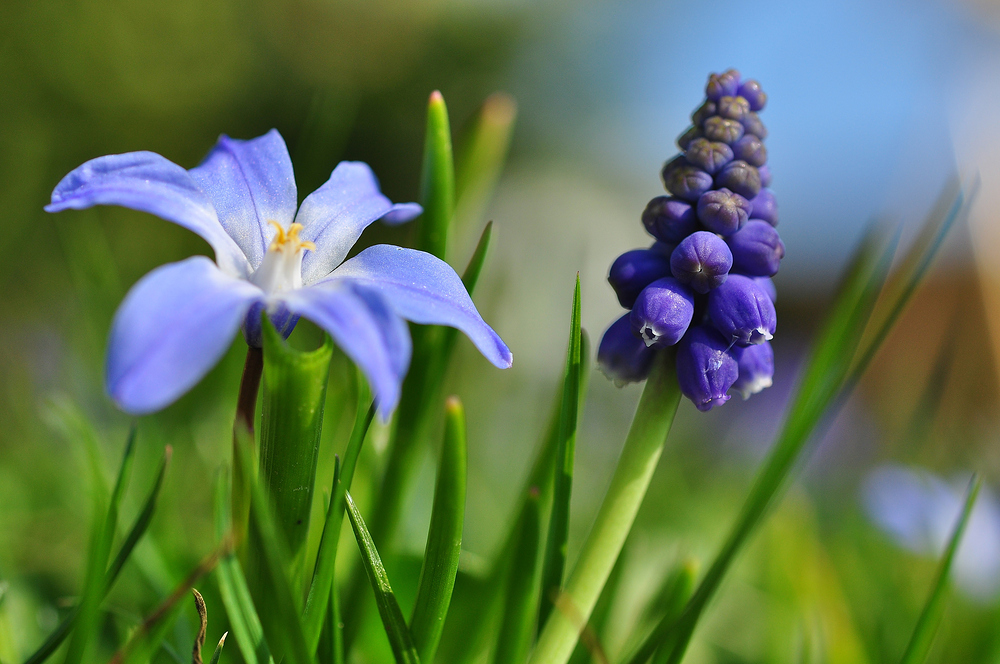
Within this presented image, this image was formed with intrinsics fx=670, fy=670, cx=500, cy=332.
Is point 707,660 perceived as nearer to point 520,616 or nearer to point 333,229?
point 520,616

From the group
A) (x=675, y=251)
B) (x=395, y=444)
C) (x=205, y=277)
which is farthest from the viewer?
(x=395, y=444)

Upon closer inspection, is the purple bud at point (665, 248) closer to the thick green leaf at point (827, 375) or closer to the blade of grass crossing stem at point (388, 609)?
the thick green leaf at point (827, 375)

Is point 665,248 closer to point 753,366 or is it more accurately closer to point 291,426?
point 753,366

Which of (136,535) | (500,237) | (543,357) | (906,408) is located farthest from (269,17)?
(136,535)

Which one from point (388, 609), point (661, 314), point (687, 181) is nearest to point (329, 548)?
point (388, 609)

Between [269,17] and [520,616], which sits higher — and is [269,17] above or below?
above

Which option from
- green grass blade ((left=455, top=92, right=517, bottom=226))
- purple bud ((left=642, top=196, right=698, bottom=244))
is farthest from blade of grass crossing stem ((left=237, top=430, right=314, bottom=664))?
green grass blade ((left=455, top=92, right=517, bottom=226))
